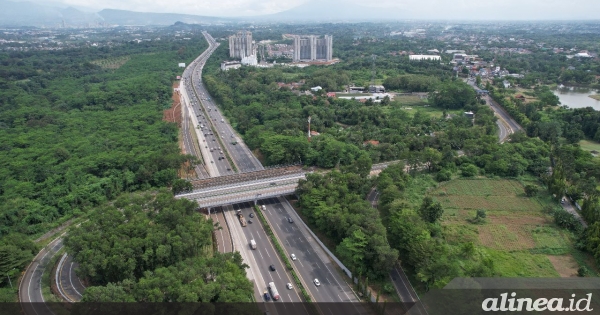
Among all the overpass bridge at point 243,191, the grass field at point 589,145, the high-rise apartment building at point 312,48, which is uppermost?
the high-rise apartment building at point 312,48

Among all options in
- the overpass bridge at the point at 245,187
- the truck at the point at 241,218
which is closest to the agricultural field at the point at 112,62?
the overpass bridge at the point at 245,187

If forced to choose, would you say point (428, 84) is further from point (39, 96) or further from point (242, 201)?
point (39, 96)

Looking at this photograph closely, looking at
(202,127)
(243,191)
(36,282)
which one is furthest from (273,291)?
(202,127)

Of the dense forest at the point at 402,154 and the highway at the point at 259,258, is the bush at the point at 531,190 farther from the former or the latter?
the highway at the point at 259,258

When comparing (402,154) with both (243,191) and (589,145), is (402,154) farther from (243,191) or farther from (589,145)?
(589,145)

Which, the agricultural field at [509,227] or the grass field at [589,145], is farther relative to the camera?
the grass field at [589,145]

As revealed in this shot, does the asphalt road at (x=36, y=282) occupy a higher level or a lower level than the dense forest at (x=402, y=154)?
lower

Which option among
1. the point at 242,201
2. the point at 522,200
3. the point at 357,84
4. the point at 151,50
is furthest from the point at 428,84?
the point at 151,50
